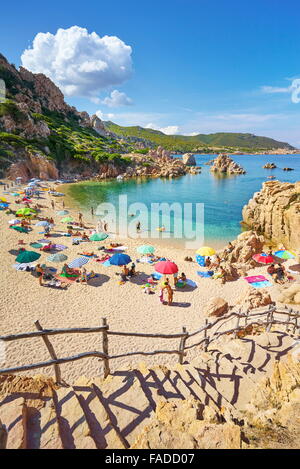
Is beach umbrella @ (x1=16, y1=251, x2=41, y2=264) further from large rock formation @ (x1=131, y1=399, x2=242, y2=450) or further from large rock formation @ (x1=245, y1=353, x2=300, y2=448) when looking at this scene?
large rock formation @ (x1=245, y1=353, x2=300, y2=448)

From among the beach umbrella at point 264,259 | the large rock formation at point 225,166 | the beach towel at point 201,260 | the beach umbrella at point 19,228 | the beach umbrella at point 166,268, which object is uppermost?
the large rock formation at point 225,166

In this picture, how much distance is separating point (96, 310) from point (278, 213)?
21587 millimetres

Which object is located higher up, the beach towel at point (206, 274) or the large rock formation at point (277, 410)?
the large rock formation at point (277, 410)

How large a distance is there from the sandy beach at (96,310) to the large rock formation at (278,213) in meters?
8.48

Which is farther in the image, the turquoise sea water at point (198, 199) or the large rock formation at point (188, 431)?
the turquoise sea water at point (198, 199)

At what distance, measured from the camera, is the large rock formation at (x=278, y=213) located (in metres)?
23.0

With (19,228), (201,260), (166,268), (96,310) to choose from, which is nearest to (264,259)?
(201,260)

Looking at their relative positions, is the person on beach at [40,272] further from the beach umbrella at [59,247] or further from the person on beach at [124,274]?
the person on beach at [124,274]

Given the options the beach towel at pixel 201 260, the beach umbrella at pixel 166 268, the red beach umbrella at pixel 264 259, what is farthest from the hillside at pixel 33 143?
the red beach umbrella at pixel 264 259

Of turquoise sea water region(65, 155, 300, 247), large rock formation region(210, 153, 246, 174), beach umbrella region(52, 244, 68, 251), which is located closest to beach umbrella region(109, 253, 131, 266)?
beach umbrella region(52, 244, 68, 251)

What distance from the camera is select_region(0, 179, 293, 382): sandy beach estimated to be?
9.42 metres

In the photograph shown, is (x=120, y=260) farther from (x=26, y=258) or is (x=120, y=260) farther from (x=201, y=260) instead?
(x=201, y=260)

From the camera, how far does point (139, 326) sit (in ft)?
37.8
